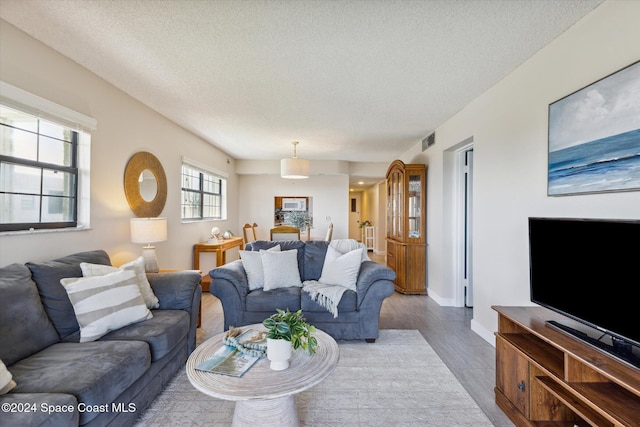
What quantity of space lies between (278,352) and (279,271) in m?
1.69

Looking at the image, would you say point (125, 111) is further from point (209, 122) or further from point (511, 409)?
point (511, 409)

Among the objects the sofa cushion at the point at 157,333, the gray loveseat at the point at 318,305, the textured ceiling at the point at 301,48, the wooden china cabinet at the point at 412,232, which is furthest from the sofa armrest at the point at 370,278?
the wooden china cabinet at the point at 412,232

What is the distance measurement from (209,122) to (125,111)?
1.16 m

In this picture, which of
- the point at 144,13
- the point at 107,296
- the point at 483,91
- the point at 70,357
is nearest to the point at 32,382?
the point at 70,357

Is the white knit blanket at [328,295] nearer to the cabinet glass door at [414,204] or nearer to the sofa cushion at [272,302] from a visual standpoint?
the sofa cushion at [272,302]

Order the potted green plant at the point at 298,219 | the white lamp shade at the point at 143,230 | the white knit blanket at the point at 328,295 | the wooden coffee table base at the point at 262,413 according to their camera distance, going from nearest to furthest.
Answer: the wooden coffee table base at the point at 262,413 → the white knit blanket at the point at 328,295 → the white lamp shade at the point at 143,230 → the potted green plant at the point at 298,219

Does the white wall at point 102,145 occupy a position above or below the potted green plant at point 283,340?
above

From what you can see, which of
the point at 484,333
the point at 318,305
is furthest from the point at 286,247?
the point at 484,333

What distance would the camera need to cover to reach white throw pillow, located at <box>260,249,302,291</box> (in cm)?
322

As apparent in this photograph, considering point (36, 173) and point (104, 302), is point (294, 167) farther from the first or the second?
point (104, 302)

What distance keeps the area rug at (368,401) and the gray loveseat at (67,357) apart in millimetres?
184

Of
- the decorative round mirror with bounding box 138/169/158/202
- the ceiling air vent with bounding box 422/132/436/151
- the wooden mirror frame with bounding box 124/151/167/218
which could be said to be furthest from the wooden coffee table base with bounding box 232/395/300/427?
the ceiling air vent with bounding box 422/132/436/151

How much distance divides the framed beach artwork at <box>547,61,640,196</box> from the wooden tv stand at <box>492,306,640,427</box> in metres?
0.90

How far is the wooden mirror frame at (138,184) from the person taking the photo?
3.31 m
